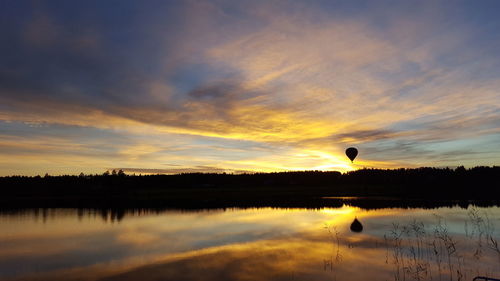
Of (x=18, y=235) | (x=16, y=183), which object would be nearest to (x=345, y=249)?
(x=18, y=235)

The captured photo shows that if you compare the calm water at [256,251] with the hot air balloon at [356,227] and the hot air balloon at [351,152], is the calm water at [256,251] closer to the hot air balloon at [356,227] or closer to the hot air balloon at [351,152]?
the hot air balloon at [356,227]

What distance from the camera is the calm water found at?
47.7 feet

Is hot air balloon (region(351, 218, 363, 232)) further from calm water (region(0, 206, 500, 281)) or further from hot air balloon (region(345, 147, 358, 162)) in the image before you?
hot air balloon (region(345, 147, 358, 162))

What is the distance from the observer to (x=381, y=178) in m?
126

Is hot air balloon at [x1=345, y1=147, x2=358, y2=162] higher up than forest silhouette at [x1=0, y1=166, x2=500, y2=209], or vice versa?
hot air balloon at [x1=345, y1=147, x2=358, y2=162]

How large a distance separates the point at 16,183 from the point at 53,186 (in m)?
11.0

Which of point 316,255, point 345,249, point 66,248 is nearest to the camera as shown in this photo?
point 316,255

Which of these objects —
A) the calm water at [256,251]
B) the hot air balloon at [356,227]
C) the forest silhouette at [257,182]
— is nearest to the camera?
the calm water at [256,251]

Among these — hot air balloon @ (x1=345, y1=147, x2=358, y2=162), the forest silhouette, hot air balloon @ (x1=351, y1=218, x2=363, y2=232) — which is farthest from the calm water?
the forest silhouette

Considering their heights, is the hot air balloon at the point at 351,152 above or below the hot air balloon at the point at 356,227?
above

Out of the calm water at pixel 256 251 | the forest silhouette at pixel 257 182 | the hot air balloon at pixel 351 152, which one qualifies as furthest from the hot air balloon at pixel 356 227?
the forest silhouette at pixel 257 182

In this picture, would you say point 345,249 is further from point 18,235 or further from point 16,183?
point 16,183

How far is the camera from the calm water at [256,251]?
47.7 feet

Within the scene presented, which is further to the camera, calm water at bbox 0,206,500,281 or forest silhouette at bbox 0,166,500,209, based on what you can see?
forest silhouette at bbox 0,166,500,209
